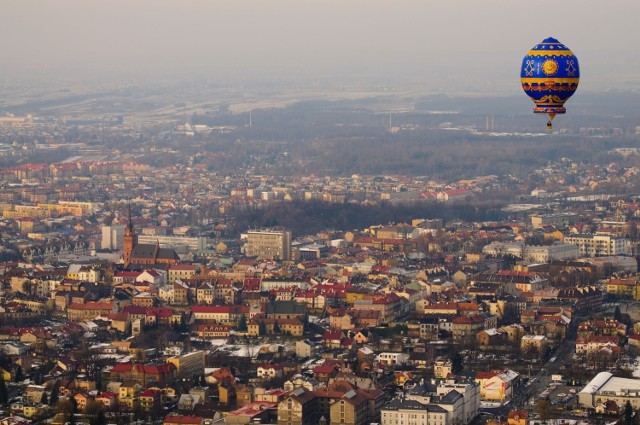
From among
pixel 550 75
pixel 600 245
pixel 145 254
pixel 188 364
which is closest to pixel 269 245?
pixel 145 254

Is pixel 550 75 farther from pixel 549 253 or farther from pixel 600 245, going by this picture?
pixel 600 245

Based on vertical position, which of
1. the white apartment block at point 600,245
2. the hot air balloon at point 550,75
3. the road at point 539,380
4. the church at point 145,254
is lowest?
the white apartment block at point 600,245

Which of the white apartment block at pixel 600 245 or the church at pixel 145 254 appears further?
the white apartment block at pixel 600 245

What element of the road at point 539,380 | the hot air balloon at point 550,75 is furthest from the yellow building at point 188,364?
the hot air balloon at point 550,75

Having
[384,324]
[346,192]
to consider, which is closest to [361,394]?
[384,324]

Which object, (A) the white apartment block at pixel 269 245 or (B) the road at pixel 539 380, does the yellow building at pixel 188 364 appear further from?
(A) the white apartment block at pixel 269 245

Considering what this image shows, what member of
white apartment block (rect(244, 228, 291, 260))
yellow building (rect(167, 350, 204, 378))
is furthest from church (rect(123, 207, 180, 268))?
yellow building (rect(167, 350, 204, 378))

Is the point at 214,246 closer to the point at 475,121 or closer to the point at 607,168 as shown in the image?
the point at 607,168

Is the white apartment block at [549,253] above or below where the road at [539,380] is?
below
